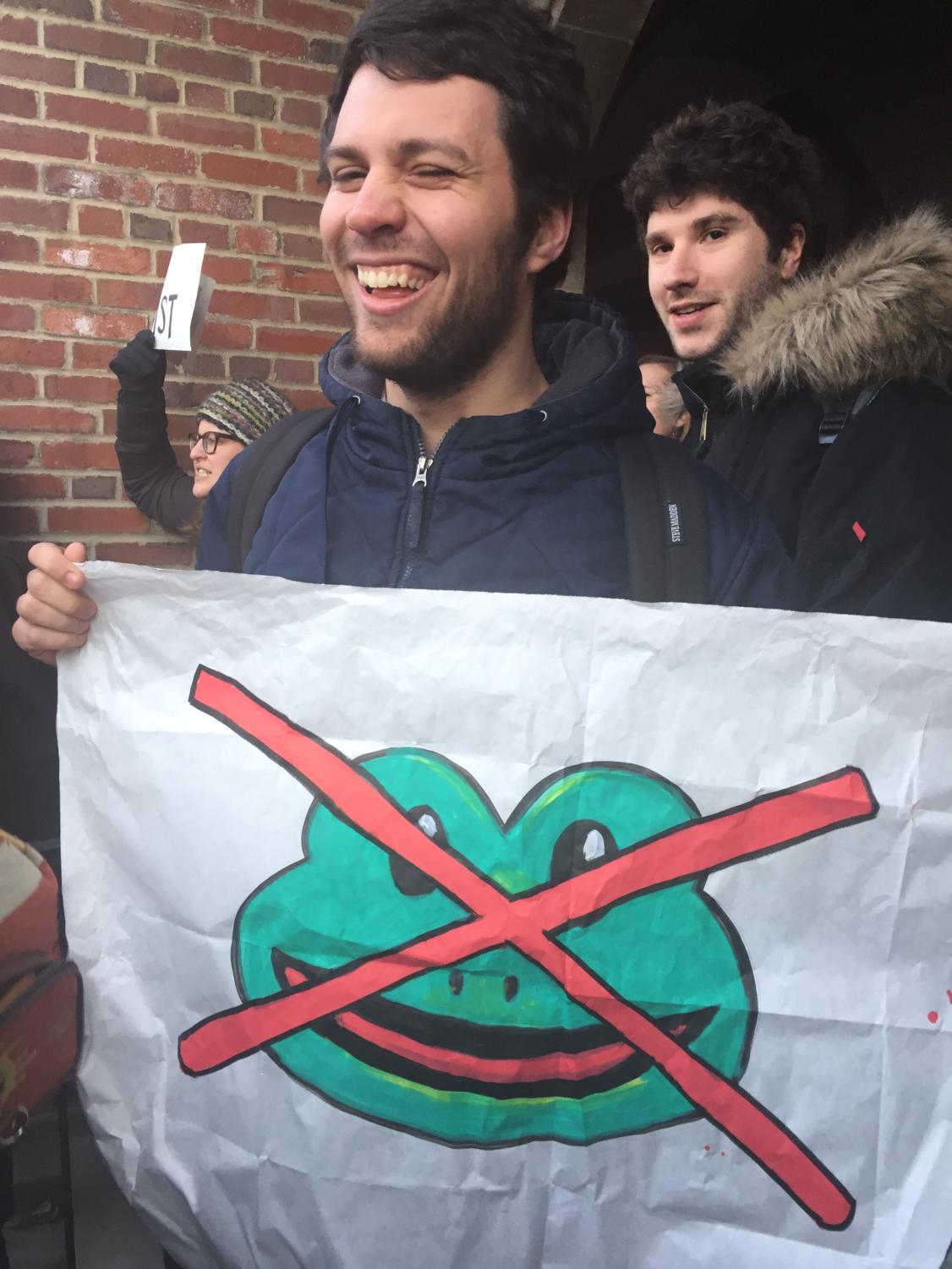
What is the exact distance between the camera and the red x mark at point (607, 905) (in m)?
0.71

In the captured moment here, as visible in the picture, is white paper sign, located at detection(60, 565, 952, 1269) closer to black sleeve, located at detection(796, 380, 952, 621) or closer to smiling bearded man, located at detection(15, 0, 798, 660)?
smiling bearded man, located at detection(15, 0, 798, 660)

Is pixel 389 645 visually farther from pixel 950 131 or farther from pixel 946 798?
pixel 950 131

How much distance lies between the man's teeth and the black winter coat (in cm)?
60

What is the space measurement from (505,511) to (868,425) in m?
0.57

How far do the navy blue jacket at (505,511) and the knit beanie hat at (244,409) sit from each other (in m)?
1.49

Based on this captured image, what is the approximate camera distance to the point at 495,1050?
2.36ft

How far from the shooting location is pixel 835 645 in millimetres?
701

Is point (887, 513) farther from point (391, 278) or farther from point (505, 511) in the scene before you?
point (391, 278)

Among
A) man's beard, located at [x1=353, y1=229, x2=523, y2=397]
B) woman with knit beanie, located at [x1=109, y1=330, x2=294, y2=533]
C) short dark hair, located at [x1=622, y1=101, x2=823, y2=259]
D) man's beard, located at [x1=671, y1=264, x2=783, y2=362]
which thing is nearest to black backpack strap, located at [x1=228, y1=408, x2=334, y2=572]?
man's beard, located at [x1=353, y1=229, x2=523, y2=397]

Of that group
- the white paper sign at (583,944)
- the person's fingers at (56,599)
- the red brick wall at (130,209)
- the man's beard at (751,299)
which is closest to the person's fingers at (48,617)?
the person's fingers at (56,599)

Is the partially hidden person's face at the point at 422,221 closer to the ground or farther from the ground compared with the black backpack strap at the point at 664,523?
farther from the ground

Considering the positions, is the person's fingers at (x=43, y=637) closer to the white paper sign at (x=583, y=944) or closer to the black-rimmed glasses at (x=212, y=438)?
the white paper sign at (x=583, y=944)

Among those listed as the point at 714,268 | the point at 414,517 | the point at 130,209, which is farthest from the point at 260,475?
the point at 130,209

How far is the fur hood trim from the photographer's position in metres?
1.18
